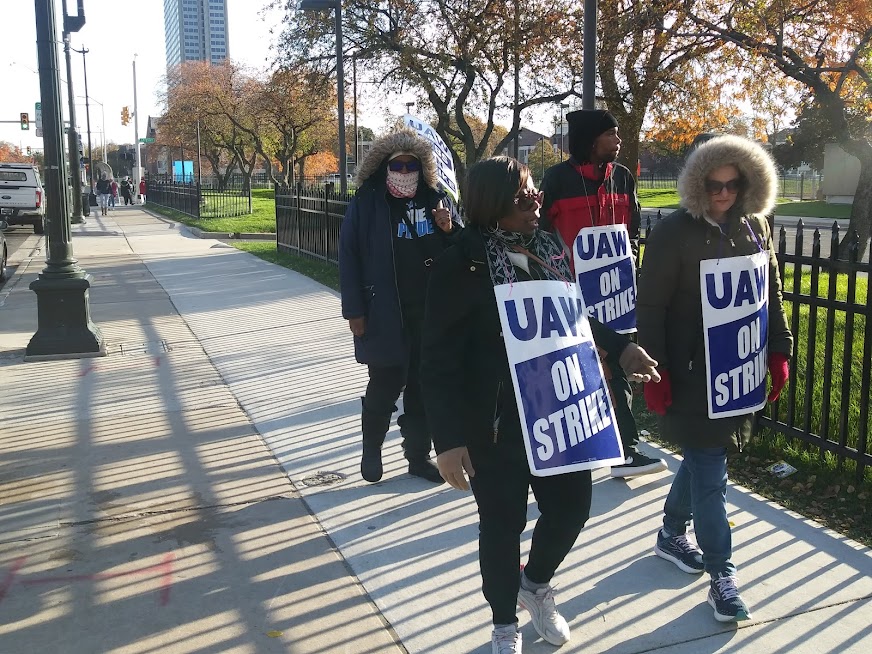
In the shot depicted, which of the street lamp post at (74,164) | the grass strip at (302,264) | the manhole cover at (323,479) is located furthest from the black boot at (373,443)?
the street lamp post at (74,164)

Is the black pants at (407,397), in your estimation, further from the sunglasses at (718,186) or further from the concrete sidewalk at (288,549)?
the sunglasses at (718,186)

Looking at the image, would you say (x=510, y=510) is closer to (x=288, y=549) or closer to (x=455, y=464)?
(x=455, y=464)

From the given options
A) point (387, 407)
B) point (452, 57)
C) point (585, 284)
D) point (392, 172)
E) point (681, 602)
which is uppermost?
point (452, 57)

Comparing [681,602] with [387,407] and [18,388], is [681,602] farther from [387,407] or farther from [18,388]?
[18,388]

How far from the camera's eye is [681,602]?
346 centimetres

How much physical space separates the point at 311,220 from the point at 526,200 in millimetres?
12609

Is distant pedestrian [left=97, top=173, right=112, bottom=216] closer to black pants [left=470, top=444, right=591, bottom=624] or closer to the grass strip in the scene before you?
the grass strip

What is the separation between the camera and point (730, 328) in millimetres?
3213

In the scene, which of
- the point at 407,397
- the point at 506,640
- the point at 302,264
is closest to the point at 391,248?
the point at 407,397

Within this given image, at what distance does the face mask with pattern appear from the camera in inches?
178

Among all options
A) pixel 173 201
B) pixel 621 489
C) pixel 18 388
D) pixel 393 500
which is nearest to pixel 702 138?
pixel 621 489

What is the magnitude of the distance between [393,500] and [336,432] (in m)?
1.29

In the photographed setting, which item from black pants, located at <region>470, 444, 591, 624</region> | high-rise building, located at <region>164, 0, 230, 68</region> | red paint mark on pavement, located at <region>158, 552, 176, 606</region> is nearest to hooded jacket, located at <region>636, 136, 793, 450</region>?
black pants, located at <region>470, 444, 591, 624</region>

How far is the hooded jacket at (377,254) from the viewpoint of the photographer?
4.56 meters
